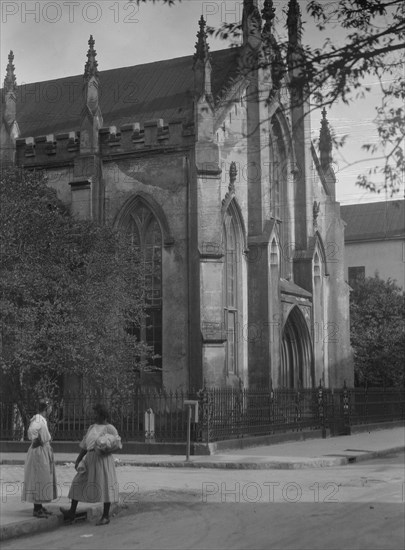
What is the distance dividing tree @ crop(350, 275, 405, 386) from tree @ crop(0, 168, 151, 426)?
75.3 ft

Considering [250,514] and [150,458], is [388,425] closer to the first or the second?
[150,458]

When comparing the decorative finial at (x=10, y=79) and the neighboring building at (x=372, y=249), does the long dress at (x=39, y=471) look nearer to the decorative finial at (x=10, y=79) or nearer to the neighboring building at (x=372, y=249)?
the decorative finial at (x=10, y=79)

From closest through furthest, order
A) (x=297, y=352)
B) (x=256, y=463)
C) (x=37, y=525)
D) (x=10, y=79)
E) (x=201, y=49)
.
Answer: (x=37, y=525) < (x=256, y=463) < (x=201, y=49) < (x=10, y=79) < (x=297, y=352)

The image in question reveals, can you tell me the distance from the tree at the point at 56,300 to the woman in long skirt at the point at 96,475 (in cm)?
1099

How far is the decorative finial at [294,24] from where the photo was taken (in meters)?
6.65

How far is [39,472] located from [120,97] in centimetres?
2517

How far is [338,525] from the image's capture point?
1060 centimetres

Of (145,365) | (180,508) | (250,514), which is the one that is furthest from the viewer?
(145,365)

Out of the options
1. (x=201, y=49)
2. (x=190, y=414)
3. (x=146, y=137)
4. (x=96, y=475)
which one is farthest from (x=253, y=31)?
(x=146, y=137)

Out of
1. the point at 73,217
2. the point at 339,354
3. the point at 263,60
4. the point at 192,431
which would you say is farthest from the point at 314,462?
the point at 339,354

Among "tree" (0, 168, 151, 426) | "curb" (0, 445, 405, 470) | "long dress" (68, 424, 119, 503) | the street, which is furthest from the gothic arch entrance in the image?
"long dress" (68, 424, 119, 503)

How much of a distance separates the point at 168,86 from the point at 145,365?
12110 mm

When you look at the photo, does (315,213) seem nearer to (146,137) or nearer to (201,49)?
(146,137)

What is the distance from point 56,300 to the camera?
23.0 m
